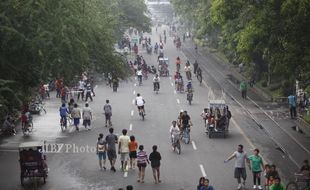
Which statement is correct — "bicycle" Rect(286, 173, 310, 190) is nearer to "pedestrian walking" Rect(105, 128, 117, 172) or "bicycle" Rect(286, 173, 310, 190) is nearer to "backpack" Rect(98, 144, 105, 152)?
"pedestrian walking" Rect(105, 128, 117, 172)

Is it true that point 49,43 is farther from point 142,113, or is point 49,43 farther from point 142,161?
point 142,113

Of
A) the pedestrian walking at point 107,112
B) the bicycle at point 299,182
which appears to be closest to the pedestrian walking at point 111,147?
the bicycle at point 299,182

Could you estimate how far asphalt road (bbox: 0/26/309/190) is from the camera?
74.0 ft

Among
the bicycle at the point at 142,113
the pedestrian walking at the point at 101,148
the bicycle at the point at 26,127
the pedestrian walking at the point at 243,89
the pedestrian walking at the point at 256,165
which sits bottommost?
the pedestrian walking at the point at 256,165

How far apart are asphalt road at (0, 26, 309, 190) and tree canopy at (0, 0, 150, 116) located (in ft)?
A: 9.98

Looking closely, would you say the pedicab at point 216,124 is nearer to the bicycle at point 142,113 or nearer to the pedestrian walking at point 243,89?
the bicycle at point 142,113

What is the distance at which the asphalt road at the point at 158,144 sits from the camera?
22.6 m

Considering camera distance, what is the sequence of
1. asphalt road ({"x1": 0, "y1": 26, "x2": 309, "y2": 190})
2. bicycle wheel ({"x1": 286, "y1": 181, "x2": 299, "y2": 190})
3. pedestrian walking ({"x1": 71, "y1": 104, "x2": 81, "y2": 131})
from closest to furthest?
bicycle wheel ({"x1": 286, "y1": 181, "x2": 299, "y2": 190}) < asphalt road ({"x1": 0, "y1": 26, "x2": 309, "y2": 190}) < pedestrian walking ({"x1": 71, "y1": 104, "x2": 81, "y2": 131})

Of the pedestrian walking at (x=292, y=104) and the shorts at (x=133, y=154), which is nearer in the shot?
the shorts at (x=133, y=154)

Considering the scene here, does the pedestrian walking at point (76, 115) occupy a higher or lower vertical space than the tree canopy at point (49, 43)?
lower

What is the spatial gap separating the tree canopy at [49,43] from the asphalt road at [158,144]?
3.04 m

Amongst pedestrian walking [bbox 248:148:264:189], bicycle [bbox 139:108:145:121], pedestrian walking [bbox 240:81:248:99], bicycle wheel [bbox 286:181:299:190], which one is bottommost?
bicycle wheel [bbox 286:181:299:190]

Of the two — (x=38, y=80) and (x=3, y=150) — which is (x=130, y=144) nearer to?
(x=38, y=80)

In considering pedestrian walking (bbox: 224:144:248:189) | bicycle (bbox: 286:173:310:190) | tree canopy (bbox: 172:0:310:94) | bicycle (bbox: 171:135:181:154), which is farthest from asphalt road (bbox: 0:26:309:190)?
tree canopy (bbox: 172:0:310:94)
